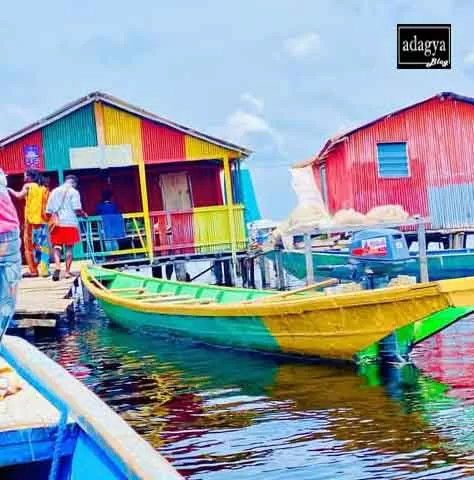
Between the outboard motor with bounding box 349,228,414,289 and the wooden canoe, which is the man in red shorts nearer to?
the outboard motor with bounding box 349,228,414,289

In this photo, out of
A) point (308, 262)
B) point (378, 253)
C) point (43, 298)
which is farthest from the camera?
point (308, 262)

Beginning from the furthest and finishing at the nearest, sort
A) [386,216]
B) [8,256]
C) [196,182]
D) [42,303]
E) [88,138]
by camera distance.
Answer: [196,182]
[386,216]
[88,138]
[42,303]
[8,256]

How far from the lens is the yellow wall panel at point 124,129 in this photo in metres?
18.8

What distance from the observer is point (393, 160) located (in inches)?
973

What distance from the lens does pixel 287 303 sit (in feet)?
30.9

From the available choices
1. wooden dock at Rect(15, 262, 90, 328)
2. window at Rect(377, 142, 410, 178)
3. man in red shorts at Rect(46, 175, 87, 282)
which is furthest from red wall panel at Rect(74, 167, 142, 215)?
window at Rect(377, 142, 410, 178)

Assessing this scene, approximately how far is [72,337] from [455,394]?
7.40m

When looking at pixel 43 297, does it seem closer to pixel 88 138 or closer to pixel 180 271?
pixel 88 138

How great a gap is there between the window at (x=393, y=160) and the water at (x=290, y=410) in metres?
13.1

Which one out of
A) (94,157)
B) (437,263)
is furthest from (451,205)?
(94,157)

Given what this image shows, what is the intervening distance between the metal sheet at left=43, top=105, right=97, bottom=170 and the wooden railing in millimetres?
1585

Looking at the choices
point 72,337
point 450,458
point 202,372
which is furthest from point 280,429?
point 72,337

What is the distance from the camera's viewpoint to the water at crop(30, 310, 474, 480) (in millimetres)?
6062

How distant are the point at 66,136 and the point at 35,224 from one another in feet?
16.3
